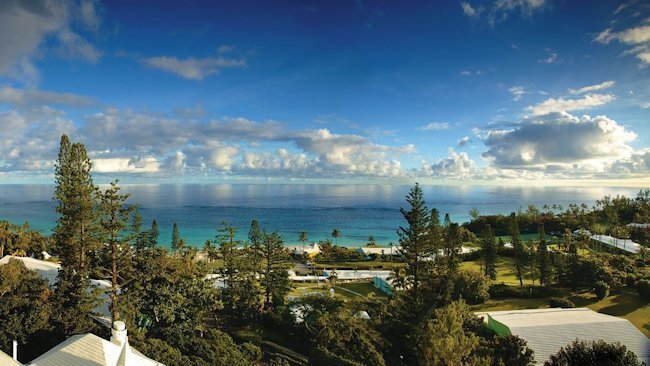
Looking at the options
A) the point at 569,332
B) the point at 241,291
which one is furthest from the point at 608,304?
the point at 241,291

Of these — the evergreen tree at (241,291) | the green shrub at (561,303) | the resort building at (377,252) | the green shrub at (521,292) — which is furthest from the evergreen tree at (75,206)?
the resort building at (377,252)

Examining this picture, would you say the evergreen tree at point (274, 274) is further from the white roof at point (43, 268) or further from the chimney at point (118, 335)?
the chimney at point (118, 335)

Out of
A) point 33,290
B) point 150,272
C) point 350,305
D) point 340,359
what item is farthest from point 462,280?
point 33,290

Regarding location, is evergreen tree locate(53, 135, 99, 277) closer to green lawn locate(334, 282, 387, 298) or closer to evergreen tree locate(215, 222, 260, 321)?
evergreen tree locate(215, 222, 260, 321)

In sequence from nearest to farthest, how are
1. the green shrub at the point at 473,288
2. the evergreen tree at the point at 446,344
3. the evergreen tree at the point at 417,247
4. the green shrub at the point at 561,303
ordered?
the evergreen tree at the point at 446,344
the evergreen tree at the point at 417,247
the green shrub at the point at 561,303
the green shrub at the point at 473,288

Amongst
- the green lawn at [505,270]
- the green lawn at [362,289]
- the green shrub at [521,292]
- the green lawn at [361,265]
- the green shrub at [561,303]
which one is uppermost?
the green shrub at [561,303]

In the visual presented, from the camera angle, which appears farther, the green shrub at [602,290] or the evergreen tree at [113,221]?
the green shrub at [602,290]

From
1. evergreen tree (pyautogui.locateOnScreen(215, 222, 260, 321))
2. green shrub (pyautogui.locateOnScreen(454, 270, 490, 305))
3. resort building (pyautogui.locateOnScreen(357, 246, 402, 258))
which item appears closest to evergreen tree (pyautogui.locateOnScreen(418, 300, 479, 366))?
evergreen tree (pyautogui.locateOnScreen(215, 222, 260, 321))

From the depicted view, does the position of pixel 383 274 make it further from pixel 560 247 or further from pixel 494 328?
pixel 560 247

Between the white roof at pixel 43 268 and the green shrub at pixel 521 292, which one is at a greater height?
the white roof at pixel 43 268
